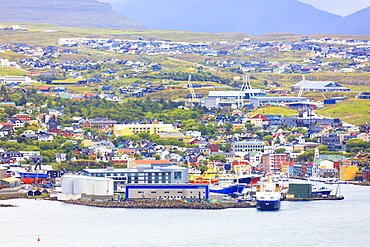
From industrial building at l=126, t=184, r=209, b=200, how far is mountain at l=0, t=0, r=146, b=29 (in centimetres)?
10970

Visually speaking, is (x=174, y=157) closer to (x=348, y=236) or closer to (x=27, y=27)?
(x=348, y=236)

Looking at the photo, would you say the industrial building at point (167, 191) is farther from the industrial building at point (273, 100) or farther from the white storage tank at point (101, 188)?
the industrial building at point (273, 100)

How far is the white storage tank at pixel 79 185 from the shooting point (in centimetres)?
3628

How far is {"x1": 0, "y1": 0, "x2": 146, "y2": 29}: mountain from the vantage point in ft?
486

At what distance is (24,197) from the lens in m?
37.5

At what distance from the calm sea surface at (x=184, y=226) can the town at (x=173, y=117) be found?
3328 millimetres

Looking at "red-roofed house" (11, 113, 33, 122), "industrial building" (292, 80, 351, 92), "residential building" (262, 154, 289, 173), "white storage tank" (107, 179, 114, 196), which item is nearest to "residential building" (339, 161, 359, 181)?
"residential building" (262, 154, 289, 173)

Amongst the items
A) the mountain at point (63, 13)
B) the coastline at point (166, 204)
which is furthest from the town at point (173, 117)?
the mountain at point (63, 13)

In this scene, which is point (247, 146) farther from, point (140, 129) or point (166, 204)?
point (166, 204)

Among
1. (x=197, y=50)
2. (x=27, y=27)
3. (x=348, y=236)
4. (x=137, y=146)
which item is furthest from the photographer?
(x=27, y=27)

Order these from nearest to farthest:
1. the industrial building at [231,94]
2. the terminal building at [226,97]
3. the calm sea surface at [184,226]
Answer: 1. the calm sea surface at [184,226]
2. the terminal building at [226,97]
3. the industrial building at [231,94]

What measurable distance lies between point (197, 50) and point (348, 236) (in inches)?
2974

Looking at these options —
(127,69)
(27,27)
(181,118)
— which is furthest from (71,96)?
(27,27)

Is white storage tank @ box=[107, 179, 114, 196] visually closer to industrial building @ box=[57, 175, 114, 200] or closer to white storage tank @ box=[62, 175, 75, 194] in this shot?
industrial building @ box=[57, 175, 114, 200]
